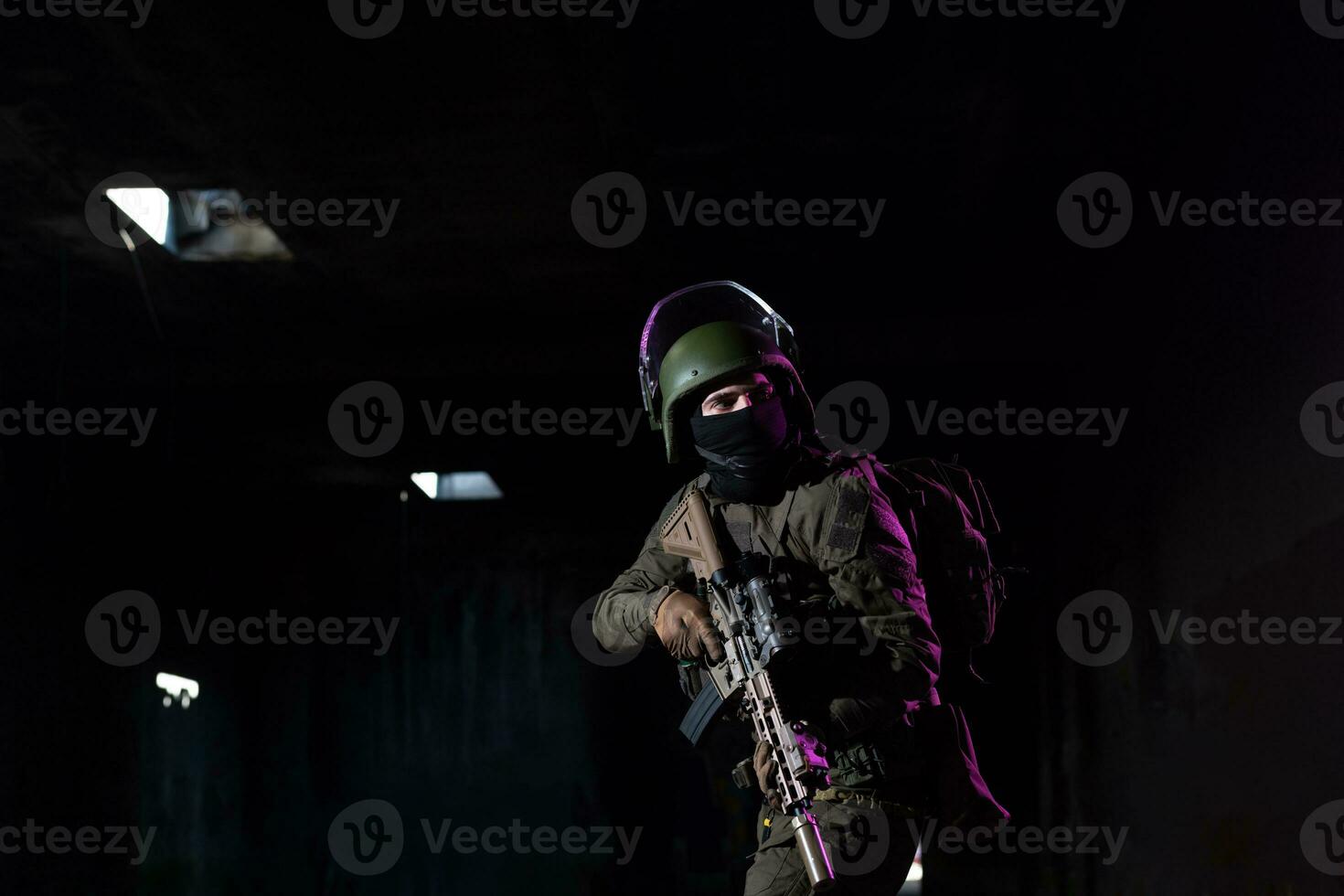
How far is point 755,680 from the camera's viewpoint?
197 cm

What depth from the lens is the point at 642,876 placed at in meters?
6.40

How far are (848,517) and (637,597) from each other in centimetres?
48

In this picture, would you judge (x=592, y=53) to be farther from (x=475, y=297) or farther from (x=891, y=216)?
(x=475, y=297)

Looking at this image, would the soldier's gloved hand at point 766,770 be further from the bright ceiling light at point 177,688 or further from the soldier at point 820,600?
the bright ceiling light at point 177,688

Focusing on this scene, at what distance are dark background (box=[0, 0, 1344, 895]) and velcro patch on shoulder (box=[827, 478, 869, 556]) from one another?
6.70ft

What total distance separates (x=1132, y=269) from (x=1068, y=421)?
0.94 metres

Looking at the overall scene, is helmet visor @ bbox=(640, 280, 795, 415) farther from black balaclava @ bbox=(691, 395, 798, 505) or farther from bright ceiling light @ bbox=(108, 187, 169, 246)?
bright ceiling light @ bbox=(108, 187, 169, 246)

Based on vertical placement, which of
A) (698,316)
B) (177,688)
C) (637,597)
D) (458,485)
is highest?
(458,485)

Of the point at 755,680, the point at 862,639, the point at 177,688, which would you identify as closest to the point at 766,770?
the point at 755,680

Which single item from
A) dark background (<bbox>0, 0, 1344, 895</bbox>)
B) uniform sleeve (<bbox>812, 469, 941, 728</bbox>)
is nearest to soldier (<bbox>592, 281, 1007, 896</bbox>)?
uniform sleeve (<bbox>812, 469, 941, 728</bbox>)

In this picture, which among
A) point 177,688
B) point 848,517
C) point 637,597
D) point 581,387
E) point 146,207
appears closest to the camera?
point 848,517

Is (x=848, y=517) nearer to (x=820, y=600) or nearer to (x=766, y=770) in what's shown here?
(x=820, y=600)

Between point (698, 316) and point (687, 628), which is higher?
point (698, 316)

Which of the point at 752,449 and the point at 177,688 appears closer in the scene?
the point at 752,449
